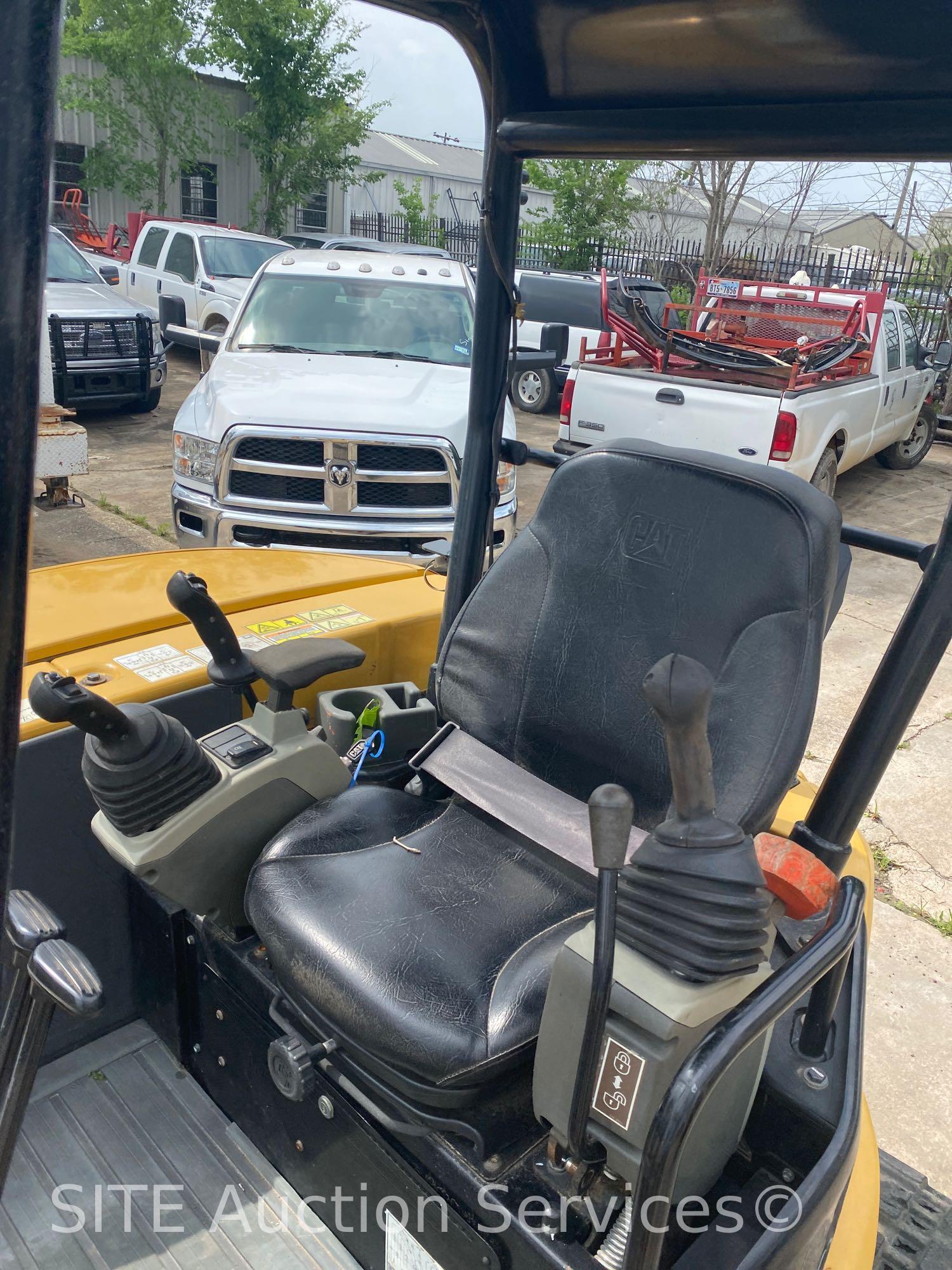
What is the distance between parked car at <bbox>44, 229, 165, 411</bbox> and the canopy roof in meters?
7.45

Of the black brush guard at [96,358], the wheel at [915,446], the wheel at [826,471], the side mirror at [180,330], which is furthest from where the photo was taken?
the wheel at [915,446]

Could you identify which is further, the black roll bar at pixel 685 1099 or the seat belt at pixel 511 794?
the seat belt at pixel 511 794

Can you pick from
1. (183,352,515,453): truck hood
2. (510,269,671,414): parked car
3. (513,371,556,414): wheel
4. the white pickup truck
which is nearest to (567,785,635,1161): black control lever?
the white pickup truck

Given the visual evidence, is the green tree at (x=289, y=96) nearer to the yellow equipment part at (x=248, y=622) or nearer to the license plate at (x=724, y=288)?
the license plate at (x=724, y=288)

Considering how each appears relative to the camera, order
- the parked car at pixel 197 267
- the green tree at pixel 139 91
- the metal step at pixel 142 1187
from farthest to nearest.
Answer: the green tree at pixel 139 91, the parked car at pixel 197 267, the metal step at pixel 142 1187

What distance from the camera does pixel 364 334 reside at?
18.9 ft

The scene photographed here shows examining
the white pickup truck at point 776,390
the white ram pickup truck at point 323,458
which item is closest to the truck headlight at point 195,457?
the white ram pickup truck at point 323,458

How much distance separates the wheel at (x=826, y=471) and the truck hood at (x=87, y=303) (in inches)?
243

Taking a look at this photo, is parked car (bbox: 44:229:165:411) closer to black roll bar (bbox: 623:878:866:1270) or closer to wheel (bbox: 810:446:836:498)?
wheel (bbox: 810:446:836:498)

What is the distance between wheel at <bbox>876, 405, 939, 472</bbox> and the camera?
10117 mm

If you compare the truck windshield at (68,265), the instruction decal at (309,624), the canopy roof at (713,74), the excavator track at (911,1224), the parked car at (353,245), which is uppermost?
the parked car at (353,245)

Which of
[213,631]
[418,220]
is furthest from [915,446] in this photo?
[418,220]

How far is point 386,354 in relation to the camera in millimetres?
5621

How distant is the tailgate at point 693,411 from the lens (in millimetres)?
6062
